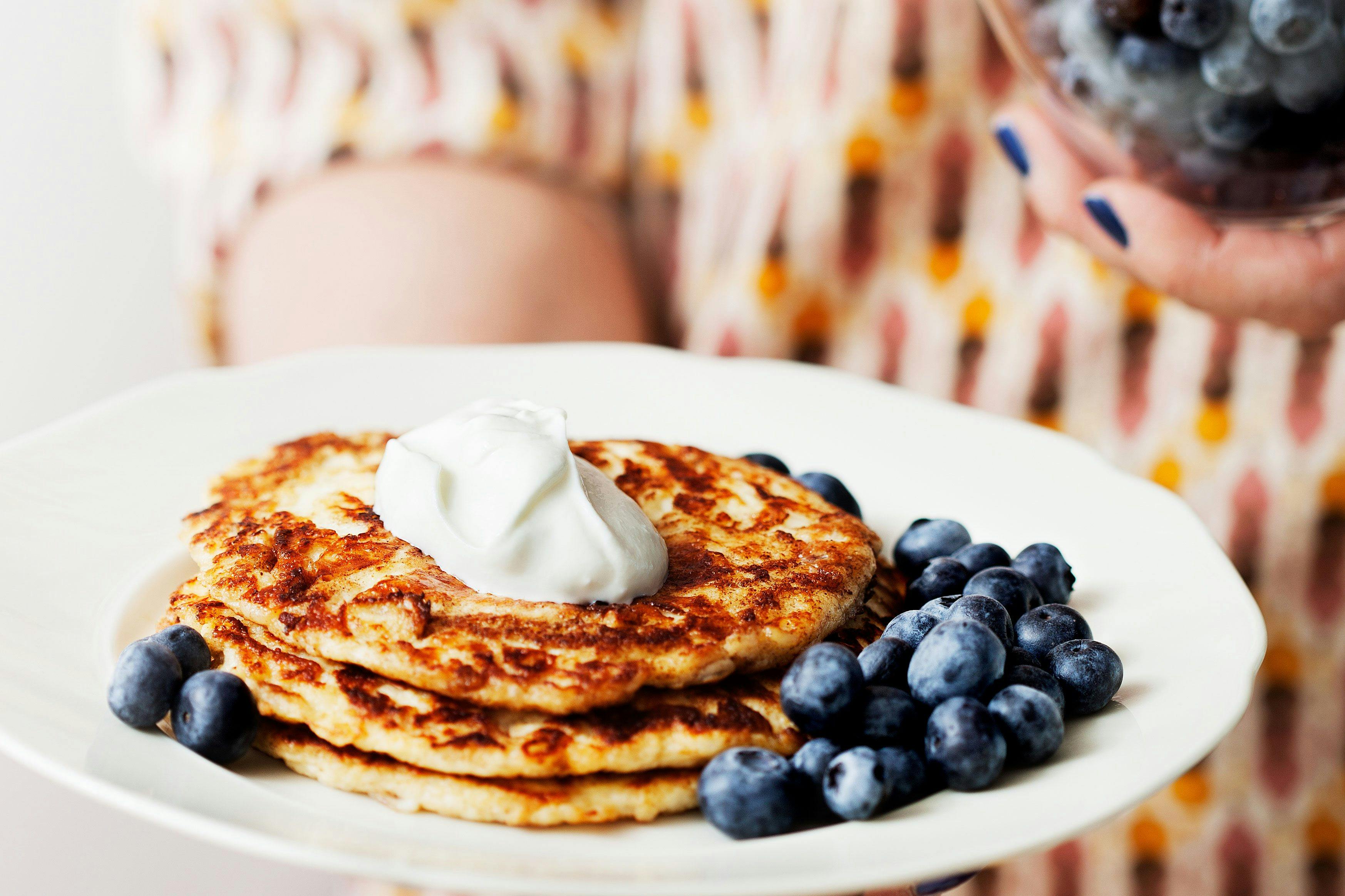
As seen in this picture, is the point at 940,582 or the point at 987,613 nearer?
the point at 987,613

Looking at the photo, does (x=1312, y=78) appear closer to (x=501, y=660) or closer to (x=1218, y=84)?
(x=1218, y=84)

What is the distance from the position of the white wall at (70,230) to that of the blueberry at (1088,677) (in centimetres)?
221

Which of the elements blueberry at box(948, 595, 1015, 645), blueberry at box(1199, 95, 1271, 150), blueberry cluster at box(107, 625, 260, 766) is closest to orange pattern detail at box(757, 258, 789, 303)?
blueberry at box(1199, 95, 1271, 150)

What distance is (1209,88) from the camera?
1213 millimetres

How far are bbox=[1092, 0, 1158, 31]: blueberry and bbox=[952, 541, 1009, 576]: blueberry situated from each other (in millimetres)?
555

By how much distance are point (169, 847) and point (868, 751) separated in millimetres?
2251

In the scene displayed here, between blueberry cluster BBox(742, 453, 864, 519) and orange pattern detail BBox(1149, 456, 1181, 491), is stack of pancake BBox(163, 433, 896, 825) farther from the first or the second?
orange pattern detail BBox(1149, 456, 1181, 491)

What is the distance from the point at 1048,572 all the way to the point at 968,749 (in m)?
0.38

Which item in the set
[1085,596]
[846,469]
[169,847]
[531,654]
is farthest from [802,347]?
[169,847]

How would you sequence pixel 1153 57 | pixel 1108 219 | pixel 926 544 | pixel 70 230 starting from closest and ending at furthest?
pixel 1153 57 → pixel 926 544 → pixel 1108 219 → pixel 70 230

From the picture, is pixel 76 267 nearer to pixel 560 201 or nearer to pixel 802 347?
pixel 560 201

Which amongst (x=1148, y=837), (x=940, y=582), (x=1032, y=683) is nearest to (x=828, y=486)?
(x=940, y=582)

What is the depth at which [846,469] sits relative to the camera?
158cm

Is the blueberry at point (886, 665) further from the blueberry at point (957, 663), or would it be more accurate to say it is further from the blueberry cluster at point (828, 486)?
the blueberry cluster at point (828, 486)
